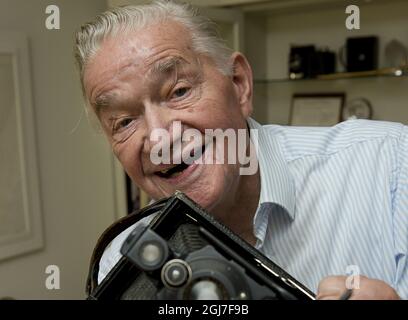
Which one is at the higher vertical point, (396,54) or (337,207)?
(396,54)

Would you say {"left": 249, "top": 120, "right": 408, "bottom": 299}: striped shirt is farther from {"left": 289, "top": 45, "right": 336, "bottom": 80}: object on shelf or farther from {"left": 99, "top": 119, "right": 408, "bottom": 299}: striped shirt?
{"left": 289, "top": 45, "right": 336, "bottom": 80}: object on shelf

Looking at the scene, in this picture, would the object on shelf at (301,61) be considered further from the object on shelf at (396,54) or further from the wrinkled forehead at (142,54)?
the wrinkled forehead at (142,54)

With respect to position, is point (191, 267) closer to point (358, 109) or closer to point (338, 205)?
point (338, 205)

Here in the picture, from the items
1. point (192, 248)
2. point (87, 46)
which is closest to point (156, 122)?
point (87, 46)

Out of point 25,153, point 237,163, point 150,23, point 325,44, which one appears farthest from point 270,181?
point 325,44

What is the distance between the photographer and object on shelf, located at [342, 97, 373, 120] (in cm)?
171

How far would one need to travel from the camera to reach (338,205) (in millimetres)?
731

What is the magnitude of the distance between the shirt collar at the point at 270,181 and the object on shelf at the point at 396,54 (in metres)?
1.03

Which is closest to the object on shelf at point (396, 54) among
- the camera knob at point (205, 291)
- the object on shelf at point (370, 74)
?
the object on shelf at point (370, 74)

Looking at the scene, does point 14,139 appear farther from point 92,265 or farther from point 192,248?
point 192,248

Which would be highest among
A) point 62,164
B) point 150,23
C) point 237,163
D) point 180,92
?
point 150,23

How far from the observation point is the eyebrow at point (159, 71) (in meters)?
0.63

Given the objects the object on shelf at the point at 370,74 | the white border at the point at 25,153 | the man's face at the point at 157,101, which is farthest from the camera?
the object on shelf at the point at 370,74

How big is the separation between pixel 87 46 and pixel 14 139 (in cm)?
80
